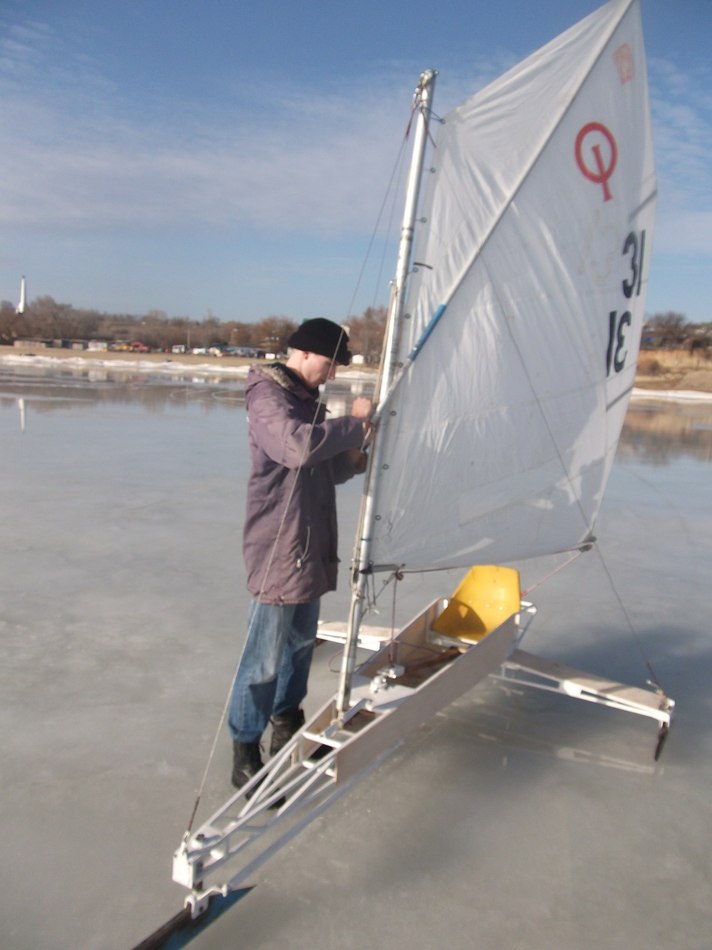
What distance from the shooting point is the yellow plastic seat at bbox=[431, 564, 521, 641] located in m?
3.82

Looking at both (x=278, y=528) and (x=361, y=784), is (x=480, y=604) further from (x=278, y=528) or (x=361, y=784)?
(x=278, y=528)

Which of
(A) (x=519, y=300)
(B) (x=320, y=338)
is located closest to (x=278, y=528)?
(B) (x=320, y=338)

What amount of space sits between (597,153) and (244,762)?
8.43 ft

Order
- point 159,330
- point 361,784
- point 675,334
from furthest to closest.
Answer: point 159,330
point 675,334
point 361,784

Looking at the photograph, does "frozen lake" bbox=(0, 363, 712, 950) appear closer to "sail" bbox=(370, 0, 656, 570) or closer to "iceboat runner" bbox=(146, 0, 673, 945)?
"iceboat runner" bbox=(146, 0, 673, 945)

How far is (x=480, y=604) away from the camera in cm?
394

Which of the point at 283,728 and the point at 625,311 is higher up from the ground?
the point at 625,311

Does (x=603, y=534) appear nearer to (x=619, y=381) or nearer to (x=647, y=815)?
(x=619, y=381)

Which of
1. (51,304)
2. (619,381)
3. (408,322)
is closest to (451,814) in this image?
(408,322)

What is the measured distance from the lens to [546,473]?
313 centimetres

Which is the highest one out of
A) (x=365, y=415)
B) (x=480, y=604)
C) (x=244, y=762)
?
(x=365, y=415)

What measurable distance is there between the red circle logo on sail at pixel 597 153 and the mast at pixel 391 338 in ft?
2.41

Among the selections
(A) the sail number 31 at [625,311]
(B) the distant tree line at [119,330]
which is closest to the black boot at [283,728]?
(A) the sail number 31 at [625,311]

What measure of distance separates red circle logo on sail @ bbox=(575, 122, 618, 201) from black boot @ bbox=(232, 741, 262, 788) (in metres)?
2.40
